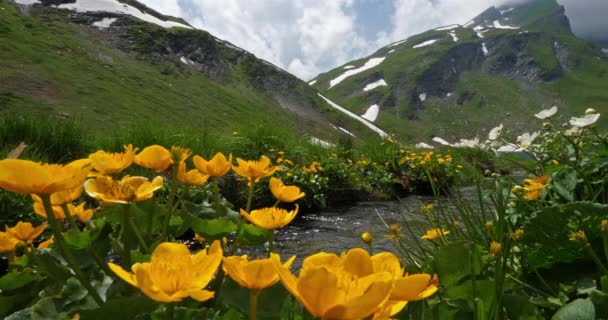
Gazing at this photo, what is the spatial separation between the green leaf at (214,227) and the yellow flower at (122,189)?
14cm

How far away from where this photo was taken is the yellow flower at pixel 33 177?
556 mm

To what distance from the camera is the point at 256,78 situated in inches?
2205

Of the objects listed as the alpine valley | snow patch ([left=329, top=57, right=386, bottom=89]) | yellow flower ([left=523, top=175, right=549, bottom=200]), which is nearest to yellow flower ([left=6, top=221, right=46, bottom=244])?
yellow flower ([left=523, top=175, right=549, bottom=200])

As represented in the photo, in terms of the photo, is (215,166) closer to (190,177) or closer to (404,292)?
(190,177)

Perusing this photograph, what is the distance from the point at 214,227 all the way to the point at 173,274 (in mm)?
364

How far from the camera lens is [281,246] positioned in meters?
4.28

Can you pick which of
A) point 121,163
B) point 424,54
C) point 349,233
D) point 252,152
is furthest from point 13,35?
point 424,54

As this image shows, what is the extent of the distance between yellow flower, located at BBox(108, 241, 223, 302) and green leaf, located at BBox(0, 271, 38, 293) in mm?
403

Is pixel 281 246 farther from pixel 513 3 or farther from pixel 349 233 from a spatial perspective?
pixel 513 3

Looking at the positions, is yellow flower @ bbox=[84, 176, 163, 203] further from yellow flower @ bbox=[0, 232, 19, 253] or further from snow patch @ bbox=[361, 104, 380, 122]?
snow patch @ bbox=[361, 104, 380, 122]

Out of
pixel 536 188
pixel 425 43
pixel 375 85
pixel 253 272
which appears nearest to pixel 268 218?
pixel 253 272

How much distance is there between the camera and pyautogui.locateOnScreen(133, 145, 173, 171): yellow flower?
899 mm

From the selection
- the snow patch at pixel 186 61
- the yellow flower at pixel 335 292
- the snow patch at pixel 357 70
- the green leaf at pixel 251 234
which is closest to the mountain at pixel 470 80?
the snow patch at pixel 357 70

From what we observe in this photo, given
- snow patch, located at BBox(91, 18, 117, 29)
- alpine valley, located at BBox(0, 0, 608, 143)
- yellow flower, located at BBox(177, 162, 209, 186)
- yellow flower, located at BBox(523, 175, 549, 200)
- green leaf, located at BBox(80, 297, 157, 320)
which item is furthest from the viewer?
snow patch, located at BBox(91, 18, 117, 29)
